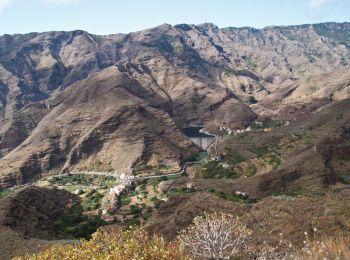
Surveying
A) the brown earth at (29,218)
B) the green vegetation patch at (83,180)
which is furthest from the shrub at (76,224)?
the green vegetation patch at (83,180)

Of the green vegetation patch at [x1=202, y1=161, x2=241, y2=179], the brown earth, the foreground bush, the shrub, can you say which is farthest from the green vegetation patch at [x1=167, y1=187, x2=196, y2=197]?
the foreground bush

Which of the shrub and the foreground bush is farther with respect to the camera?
the shrub

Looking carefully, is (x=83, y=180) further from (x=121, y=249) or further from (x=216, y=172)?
(x=121, y=249)

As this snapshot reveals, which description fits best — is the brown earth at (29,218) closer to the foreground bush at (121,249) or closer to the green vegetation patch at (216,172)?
the foreground bush at (121,249)

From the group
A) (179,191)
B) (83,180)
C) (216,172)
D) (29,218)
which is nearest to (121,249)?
(29,218)

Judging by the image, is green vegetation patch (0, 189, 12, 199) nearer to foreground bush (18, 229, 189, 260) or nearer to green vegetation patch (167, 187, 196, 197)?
green vegetation patch (167, 187, 196, 197)

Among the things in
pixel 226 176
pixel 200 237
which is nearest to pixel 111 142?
pixel 226 176

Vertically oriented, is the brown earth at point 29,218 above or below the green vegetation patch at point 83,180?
above

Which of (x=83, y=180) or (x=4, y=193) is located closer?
(x=4, y=193)
